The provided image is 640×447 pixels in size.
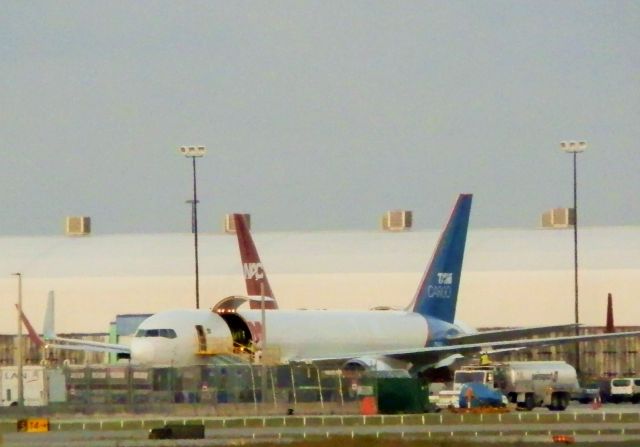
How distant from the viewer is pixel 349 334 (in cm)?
8531

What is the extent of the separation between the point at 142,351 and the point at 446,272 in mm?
20816

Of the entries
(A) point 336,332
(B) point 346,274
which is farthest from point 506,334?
(B) point 346,274

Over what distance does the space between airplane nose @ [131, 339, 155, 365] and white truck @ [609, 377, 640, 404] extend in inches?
1086

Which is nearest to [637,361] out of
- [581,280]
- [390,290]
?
[581,280]

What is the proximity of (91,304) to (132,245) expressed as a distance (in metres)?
12.2

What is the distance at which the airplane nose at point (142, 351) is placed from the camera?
78.8 m

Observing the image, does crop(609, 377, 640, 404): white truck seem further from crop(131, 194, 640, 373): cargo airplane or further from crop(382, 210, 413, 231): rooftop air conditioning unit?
crop(382, 210, 413, 231): rooftop air conditioning unit

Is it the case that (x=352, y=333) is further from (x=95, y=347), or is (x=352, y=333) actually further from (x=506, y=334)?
(x=95, y=347)

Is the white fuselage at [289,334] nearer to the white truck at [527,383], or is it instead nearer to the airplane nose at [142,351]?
the airplane nose at [142,351]

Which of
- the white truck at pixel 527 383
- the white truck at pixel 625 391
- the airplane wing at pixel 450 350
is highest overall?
the airplane wing at pixel 450 350

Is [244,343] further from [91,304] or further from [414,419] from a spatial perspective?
[91,304]

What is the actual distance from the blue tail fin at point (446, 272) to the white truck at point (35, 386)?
906 inches

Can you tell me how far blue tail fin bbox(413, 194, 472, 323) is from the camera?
93.4 meters

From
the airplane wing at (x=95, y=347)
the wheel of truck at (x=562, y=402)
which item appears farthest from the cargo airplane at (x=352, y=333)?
the airplane wing at (x=95, y=347)
